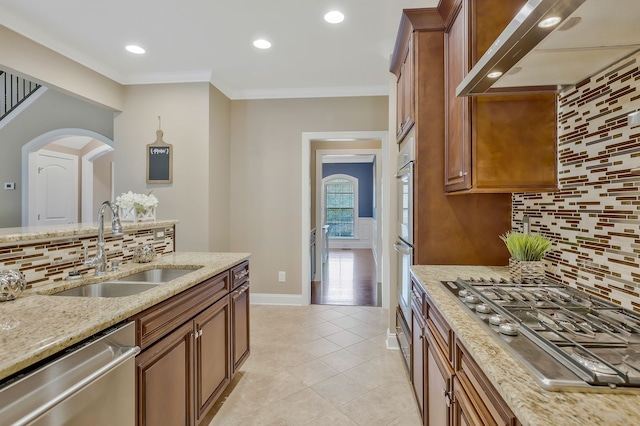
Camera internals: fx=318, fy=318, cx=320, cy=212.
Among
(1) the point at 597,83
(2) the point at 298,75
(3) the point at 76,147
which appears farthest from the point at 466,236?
(3) the point at 76,147

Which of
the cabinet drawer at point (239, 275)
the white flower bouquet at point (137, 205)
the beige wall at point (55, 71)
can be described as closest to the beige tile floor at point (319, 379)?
the cabinet drawer at point (239, 275)

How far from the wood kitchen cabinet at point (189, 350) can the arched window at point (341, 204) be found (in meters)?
7.80

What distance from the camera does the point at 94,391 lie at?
1052 millimetres

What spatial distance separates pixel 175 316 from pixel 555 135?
2107 mm

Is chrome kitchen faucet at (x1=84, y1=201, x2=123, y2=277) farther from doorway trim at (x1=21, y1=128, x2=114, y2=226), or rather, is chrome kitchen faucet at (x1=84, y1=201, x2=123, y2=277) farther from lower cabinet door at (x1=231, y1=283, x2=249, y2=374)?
doorway trim at (x1=21, y1=128, x2=114, y2=226)

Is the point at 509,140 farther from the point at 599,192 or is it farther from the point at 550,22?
the point at 550,22

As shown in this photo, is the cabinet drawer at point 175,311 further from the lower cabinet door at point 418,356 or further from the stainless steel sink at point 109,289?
the lower cabinet door at point 418,356

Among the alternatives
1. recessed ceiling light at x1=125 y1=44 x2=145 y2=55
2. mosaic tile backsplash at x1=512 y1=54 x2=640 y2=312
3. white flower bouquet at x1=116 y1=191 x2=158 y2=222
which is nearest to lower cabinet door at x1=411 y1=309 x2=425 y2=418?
mosaic tile backsplash at x1=512 y1=54 x2=640 y2=312

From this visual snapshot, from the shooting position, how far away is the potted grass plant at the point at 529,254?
5.20 ft

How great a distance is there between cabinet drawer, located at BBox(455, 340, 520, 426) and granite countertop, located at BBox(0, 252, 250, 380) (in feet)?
4.02

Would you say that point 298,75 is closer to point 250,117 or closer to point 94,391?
point 250,117

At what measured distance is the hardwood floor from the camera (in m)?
4.30

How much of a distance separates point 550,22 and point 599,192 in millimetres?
841

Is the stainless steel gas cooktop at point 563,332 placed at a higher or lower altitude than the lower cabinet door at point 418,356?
higher
